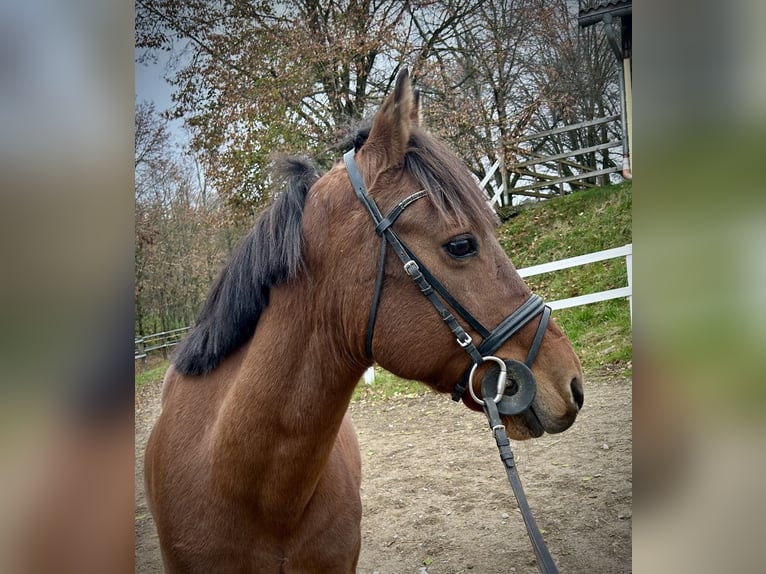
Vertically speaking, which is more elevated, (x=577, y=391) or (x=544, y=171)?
(x=544, y=171)

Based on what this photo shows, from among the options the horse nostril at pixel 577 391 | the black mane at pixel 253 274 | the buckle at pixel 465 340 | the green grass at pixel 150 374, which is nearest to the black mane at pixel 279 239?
the black mane at pixel 253 274

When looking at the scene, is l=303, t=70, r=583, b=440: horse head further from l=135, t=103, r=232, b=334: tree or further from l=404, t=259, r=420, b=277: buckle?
l=135, t=103, r=232, b=334: tree

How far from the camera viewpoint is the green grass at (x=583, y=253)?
207 centimetres

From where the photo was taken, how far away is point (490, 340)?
1204 mm

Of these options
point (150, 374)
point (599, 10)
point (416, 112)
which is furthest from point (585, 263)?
point (150, 374)

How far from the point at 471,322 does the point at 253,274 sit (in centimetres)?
57

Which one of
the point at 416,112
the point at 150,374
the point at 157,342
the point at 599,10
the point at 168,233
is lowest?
the point at 150,374

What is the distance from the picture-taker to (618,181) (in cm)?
204

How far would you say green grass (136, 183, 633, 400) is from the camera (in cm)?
207

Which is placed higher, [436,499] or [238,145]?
[238,145]

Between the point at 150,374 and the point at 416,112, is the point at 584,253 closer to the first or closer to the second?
the point at 416,112
